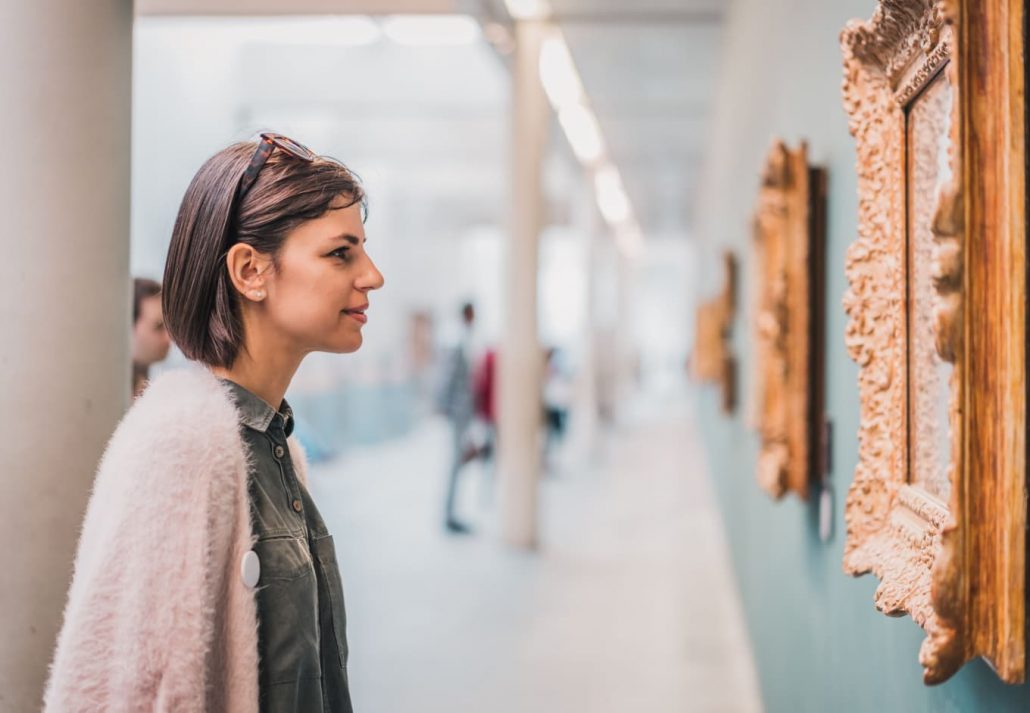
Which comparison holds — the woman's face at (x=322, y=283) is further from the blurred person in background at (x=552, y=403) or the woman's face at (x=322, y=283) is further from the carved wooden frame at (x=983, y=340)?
the blurred person in background at (x=552, y=403)

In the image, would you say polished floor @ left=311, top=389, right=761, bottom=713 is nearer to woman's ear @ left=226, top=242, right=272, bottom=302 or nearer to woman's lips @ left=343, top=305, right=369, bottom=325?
woman's lips @ left=343, top=305, right=369, bottom=325

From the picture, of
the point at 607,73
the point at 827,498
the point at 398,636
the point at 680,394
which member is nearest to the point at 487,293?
the point at 680,394

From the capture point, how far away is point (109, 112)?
241cm

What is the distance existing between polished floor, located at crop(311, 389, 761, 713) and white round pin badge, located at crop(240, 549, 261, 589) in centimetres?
334

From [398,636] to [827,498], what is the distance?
13.0ft

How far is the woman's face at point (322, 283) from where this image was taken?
1685mm

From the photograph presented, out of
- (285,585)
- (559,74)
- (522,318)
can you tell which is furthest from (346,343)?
(559,74)

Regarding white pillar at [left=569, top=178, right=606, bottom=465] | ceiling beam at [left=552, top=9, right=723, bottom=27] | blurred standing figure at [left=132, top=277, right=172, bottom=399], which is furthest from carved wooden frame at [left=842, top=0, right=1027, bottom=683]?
white pillar at [left=569, top=178, right=606, bottom=465]

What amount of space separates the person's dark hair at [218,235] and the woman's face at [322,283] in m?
0.04

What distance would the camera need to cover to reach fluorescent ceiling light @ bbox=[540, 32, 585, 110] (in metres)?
9.95

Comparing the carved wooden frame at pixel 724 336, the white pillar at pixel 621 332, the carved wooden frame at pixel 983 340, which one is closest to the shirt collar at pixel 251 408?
the carved wooden frame at pixel 983 340

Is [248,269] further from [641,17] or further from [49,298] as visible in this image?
[641,17]

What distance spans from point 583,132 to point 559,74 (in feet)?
11.7

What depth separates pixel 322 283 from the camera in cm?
170
